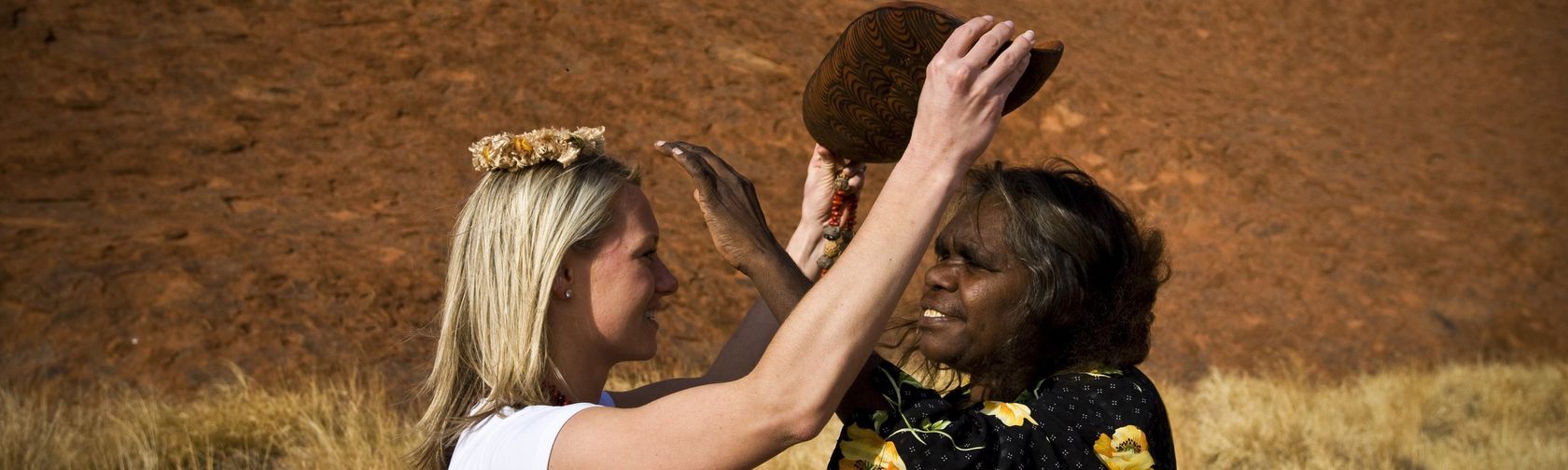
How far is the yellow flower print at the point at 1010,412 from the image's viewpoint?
206cm

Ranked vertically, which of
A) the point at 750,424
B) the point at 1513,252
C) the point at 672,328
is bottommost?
the point at 1513,252

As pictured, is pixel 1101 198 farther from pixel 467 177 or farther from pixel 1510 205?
pixel 1510 205

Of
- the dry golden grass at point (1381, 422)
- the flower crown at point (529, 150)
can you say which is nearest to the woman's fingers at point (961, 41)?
the flower crown at point (529, 150)

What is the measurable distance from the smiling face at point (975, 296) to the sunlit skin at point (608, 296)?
52 centimetres

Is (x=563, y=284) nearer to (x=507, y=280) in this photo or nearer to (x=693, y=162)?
(x=507, y=280)

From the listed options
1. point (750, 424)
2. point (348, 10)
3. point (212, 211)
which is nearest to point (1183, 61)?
point (348, 10)

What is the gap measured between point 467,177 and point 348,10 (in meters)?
2.08

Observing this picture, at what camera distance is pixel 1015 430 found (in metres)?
2.03

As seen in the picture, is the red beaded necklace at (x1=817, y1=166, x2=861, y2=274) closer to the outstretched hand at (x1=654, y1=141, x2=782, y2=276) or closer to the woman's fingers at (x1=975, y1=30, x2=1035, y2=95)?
the outstretched hand at (x1=654, y1=141, x2=782, y2=276)

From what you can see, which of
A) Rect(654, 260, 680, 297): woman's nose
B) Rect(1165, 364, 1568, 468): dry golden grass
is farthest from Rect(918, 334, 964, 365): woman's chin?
Rect(1165, 364, 1568, 468): dry golden grass

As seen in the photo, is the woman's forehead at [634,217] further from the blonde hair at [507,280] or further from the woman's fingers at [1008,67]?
the woman's fingers at [1008,67]

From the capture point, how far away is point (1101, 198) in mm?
2379

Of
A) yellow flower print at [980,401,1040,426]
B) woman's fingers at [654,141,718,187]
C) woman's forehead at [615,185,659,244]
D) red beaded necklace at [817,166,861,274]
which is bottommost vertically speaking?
yellow flower print at [980,401,1040,426]

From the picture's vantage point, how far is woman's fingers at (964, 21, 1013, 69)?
68.6 inches
